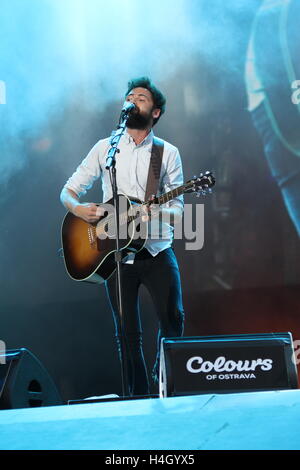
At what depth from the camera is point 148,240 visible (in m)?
3.30

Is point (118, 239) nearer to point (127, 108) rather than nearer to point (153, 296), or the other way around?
point (153, 296)

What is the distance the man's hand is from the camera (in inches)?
130

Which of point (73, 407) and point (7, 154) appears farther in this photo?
point (7, 154)

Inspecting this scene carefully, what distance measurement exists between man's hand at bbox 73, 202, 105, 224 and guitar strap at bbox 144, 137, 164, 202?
27 centimetres

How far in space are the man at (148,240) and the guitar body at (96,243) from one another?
0.07 m

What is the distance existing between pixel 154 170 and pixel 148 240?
408mm

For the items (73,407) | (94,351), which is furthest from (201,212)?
(73,407)

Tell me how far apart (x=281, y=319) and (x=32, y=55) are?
278cm

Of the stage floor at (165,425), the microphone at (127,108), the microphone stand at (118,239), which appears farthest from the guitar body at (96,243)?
the stage floor at (165,425)

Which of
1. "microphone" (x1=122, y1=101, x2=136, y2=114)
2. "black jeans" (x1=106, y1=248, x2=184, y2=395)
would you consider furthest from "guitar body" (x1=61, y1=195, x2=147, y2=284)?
"microphone" (x1=122, y1=101, x2=136, y2=114)

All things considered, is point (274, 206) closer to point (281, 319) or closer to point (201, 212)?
point (201, 212)

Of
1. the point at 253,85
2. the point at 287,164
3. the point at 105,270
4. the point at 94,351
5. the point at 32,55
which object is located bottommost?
the point at 94,351

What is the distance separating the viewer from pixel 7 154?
467 centimetres

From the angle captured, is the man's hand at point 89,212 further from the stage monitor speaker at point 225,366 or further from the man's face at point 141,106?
the stage monitor speaker at point 225,366
